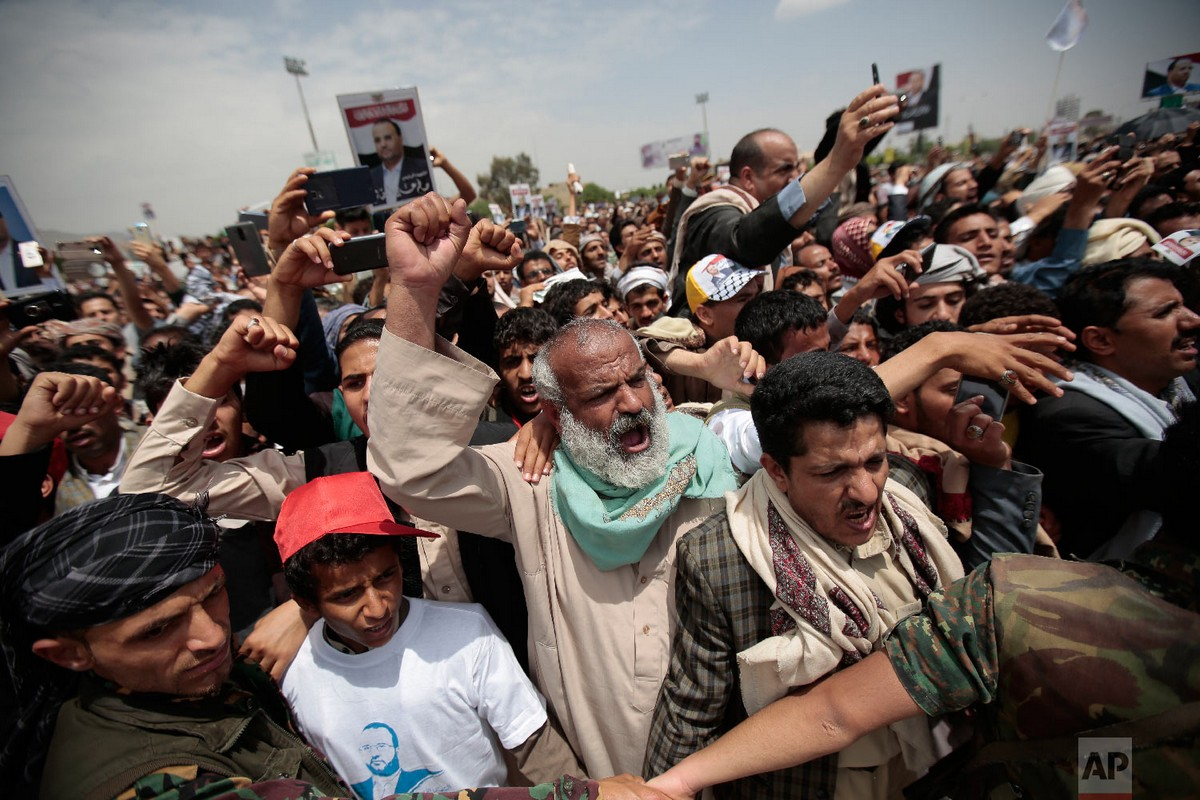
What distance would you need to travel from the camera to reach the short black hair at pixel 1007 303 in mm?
2536

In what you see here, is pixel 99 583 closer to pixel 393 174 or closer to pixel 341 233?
pixel 341 233

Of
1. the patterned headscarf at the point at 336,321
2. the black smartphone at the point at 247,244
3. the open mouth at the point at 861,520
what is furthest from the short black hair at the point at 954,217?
the black smartphone at the point at 247,244

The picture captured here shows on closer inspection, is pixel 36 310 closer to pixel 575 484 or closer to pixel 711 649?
pixel 575 484

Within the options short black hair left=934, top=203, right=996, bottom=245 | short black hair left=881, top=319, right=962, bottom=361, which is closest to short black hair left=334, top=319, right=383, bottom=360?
short black hair left=881, top=319, right=962, bottom=361

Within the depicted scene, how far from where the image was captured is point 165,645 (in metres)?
1.30

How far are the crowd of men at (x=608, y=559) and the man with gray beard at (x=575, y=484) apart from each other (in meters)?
0.01

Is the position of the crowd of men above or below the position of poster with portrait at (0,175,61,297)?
below

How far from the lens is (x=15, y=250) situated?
4.03 m

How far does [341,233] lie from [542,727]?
1901mm

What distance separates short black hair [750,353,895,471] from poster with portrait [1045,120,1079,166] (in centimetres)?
1093

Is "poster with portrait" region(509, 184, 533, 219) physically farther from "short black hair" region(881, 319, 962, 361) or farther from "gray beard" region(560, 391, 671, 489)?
"gray beard" region(560, 391, 671, 489)

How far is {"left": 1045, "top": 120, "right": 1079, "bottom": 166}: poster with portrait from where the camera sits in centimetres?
897

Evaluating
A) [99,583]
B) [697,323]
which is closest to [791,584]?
[99,583]

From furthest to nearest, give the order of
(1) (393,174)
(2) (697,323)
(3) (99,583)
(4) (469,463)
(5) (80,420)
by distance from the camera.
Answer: (1) (393,174), (2) (697,323), (5) (80,420), (4) (469,463), (3) (99,583)
